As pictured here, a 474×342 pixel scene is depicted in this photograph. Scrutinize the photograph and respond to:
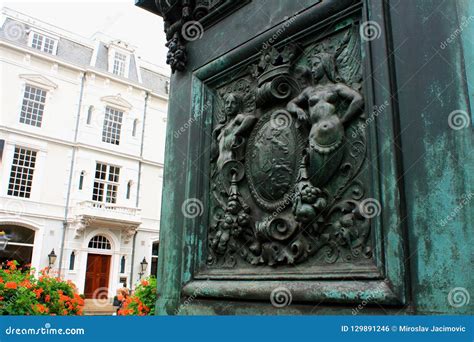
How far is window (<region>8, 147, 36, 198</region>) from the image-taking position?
20.5m

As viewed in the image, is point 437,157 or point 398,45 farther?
point 398,45

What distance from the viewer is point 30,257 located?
20312 mm

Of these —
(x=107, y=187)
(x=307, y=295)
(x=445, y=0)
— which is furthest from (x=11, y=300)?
(x=107, y=187)

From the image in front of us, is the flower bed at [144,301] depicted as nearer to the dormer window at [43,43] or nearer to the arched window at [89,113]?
the arched window at [89,113]

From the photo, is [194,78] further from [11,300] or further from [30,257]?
[30,257]

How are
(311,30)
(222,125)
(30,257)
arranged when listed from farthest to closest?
1. (30,257)
2. (222,125)
3. (311,30)

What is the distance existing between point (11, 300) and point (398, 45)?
6.41m

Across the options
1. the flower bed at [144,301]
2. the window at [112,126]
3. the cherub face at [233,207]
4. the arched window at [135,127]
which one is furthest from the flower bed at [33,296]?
the arched window at [135,127]

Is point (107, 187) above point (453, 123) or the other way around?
above
